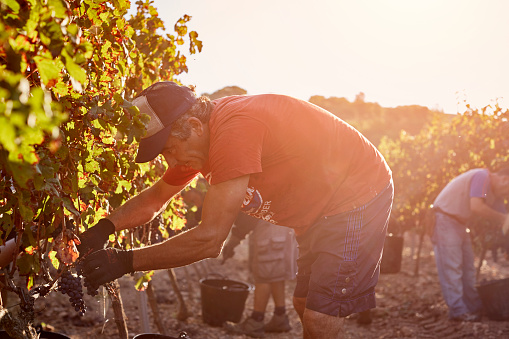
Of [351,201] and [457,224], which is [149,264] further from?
[457,224]

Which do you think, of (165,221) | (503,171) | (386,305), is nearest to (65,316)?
(165,221)

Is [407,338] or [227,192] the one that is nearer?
[227,192]

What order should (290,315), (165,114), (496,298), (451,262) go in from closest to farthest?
1. (165,114)
2. (496,298)
3. (451,262)
4. (290,315)

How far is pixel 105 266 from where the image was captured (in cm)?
183

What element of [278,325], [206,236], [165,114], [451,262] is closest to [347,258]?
[206,236]

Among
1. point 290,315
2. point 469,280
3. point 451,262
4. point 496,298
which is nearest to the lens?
point 496,298

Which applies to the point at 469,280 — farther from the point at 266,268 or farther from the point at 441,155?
the point at 441,155

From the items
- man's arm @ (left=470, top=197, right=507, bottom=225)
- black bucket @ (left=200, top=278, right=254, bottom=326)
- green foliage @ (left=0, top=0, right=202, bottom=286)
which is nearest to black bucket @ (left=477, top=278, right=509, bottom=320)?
man's arm @ (left=470, top=197, right=507, bottom=225)

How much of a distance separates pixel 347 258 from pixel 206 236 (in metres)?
0.80

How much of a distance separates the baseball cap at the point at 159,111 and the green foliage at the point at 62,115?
11cm

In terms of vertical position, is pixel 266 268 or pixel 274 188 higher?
pixel 274 188

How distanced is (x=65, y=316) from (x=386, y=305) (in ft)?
14.0

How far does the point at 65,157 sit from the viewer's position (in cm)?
181

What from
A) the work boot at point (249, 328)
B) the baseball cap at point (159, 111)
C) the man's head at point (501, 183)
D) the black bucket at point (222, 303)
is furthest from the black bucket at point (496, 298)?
the baseball cap at point (159, 111)
